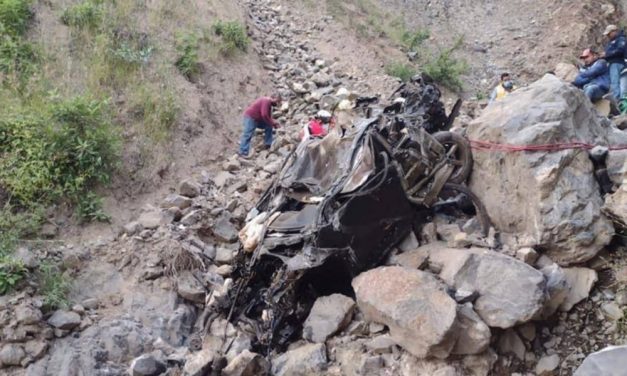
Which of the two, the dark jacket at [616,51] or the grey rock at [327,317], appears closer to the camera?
the grey rock at [327,317]

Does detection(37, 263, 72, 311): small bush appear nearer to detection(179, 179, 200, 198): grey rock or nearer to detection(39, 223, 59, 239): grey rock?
detection(39, 223, 59, 239): grey rock

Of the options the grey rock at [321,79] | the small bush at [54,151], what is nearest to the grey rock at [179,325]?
the small bush at [54,151]

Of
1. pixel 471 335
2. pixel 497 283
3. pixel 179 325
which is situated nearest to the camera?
pixel 471 335

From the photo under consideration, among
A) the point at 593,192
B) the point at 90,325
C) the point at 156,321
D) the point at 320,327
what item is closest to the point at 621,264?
the point at 593,192

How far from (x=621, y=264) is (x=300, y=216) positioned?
2.91m

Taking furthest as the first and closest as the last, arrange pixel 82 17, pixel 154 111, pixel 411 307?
pixel 82 17 → pixel 154 111 → pixel 411 307

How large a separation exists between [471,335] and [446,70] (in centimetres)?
901

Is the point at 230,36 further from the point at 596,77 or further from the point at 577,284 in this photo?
the point at 577,284

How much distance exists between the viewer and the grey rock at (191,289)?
598 cm

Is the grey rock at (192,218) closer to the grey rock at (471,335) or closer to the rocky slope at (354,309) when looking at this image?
the rocky slope at (354,309)

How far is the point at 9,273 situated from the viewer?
213 inches

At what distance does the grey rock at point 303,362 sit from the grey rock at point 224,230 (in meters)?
2.34

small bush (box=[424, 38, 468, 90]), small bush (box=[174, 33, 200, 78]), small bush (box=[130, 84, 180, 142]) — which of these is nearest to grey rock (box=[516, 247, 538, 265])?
small bush (box=[130, 84, 180, 142])

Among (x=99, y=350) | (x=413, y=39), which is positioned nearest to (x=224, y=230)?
(x=99, y=350)
